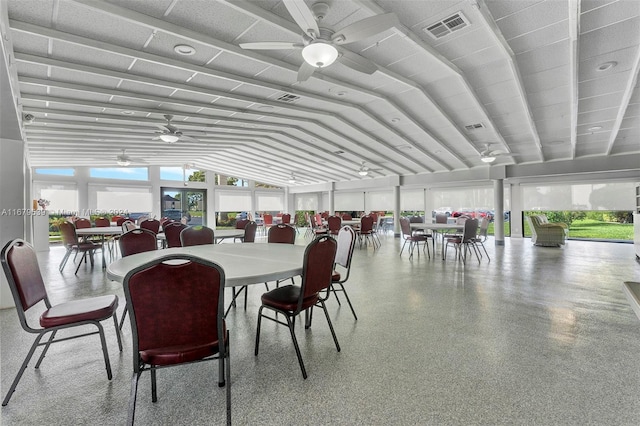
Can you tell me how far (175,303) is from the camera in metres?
1.35

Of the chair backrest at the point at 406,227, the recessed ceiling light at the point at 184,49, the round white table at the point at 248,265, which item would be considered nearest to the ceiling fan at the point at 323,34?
the recessed ceiling light at the point at 184,49

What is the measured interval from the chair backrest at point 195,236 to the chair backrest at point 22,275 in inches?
65.6

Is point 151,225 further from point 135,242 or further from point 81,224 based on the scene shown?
point 135,242

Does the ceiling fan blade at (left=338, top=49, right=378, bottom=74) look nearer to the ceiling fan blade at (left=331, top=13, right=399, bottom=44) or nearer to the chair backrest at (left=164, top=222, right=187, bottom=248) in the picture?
the ceiling fan blade at (left=331, top=13, right=399, bottom=44)

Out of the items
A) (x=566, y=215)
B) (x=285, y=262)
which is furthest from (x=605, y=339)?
(x=566, y=215)

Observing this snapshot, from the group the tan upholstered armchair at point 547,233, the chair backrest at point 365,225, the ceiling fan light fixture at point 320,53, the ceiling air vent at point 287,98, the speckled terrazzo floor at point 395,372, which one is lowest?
the speckled terrazzo floor at point 395,372

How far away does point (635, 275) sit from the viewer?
4902 millimetres

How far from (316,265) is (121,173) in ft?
42.9

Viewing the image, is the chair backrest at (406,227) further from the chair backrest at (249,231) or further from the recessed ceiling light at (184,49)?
the recessed ceiling light at (184,49)

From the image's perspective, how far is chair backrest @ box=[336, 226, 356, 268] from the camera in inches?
113

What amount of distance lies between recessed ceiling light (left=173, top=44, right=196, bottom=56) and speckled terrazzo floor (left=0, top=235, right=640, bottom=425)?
3088mm

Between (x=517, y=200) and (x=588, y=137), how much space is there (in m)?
4.66

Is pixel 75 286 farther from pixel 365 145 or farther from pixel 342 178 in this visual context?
pixel 342 178

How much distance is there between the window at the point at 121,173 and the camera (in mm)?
11545
